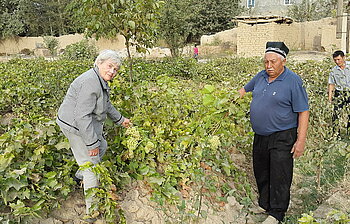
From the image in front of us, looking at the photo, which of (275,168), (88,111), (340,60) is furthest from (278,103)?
(340,60)

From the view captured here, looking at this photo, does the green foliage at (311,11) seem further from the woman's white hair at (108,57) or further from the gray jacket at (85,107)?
the gray jacket at (85,107)

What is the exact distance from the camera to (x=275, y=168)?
298cm

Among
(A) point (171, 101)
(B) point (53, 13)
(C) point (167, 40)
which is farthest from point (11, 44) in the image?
(A) point (171, 101)

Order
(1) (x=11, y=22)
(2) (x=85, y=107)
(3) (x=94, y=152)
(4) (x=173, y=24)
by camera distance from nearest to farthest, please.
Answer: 1. (2) (x=85, y=107)
2. (3) (x=94, y=152)
3. (4) (x=173, y=24)
4. (1) (x=11, y=22)

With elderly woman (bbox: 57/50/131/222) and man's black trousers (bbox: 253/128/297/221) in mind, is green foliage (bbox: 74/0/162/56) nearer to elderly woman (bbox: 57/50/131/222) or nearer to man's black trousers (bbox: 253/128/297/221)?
elderly woman (bbox: 57/50/131/222)

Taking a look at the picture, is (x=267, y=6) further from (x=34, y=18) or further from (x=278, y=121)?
(x=278, y=121)

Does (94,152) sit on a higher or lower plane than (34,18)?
lower

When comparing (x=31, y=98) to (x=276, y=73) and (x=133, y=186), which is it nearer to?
(x=133, y=186)

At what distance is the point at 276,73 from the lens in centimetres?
281

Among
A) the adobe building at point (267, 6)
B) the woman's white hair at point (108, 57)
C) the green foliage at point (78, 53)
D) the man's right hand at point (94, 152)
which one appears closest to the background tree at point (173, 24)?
the green foliage at point (78, 53)

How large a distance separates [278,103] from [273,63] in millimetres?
330

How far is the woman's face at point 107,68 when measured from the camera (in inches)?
102

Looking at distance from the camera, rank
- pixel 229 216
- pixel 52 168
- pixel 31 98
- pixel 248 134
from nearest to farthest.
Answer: pixel 52 168
pixel 229 216
pixel 248 134
pixel 31 98

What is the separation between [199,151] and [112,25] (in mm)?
2582
